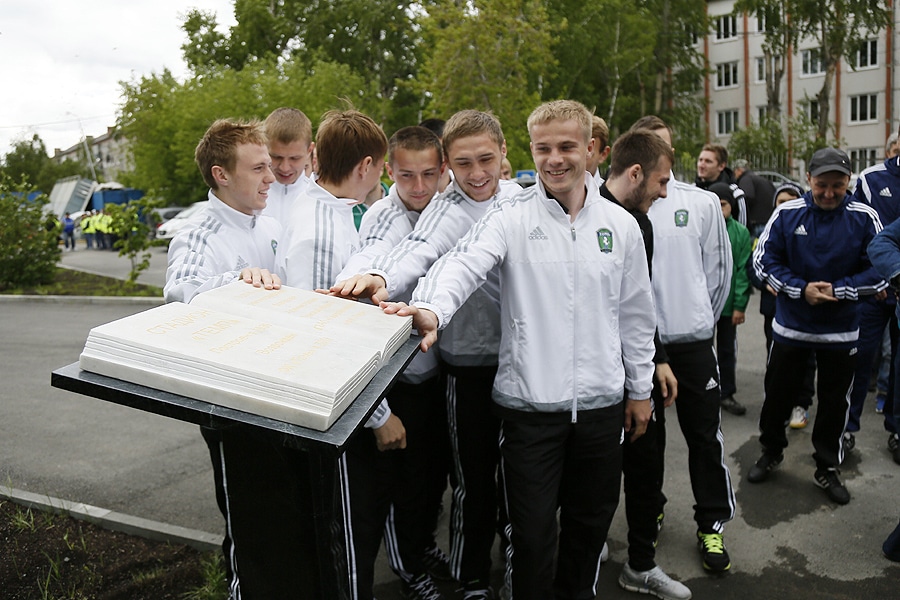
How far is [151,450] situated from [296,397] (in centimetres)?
513

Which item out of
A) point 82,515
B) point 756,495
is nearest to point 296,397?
point 82,515

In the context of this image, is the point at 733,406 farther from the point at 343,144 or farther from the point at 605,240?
the point at 343,144

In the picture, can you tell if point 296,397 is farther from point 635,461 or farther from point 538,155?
point 635,461

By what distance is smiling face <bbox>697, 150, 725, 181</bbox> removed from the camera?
7.14 metres

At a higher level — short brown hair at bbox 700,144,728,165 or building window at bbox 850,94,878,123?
building window at bbox 850,94,878,123

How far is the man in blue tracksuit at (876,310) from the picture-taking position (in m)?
5.70

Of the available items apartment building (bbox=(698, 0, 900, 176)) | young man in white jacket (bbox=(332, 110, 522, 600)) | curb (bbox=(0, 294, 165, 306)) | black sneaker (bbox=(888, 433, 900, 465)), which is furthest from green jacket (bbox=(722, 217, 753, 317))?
apartment building (bbox=(698, 0, 900, 176))

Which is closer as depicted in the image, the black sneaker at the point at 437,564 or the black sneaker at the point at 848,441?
the black sneaker at the point at 437,564

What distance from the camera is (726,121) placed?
4788 centimetres

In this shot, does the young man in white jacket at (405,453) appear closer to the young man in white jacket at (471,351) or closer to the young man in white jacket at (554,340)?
the young man in white jacket at (471,351)

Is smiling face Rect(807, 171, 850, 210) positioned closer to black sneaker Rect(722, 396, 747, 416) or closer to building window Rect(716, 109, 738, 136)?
black sneaker Rect(722, 396, 747, 416)

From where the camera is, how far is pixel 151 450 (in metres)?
6.16

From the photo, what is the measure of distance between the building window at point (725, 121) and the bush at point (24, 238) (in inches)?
1627

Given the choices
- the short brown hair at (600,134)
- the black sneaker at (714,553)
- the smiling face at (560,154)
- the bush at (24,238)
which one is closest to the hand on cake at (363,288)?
the smiling face at (560,154)
